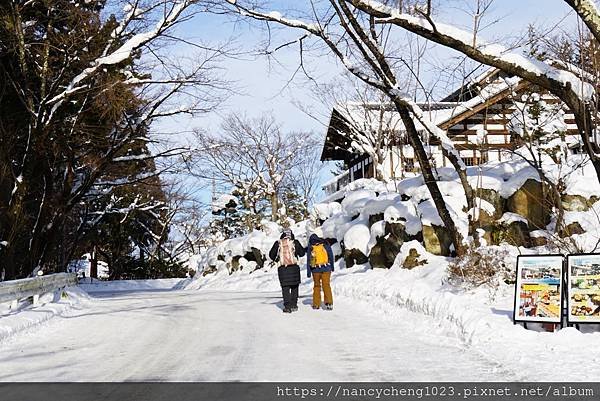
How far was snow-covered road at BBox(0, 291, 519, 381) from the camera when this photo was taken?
6.02 metres

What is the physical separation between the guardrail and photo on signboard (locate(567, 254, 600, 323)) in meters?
8.87

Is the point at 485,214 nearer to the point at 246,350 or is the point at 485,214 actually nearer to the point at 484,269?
the point at 484,269

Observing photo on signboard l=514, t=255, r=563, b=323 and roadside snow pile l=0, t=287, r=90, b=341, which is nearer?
photo on signboard l=514, t=255, r=563, b=323

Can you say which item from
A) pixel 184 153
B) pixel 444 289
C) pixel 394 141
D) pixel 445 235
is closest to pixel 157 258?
pixel 394 141

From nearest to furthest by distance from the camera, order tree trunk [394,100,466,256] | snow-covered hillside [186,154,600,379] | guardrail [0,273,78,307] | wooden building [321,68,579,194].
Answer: snow-covered hillside [186,154,600,379] → guardrail [0,273,78,307] → tree trunk [394,100,466,256] → wooden building [321,68,579,194]

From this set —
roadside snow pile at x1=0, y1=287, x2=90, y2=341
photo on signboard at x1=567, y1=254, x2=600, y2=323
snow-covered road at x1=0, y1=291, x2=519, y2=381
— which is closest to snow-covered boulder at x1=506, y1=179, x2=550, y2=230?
snow-covered road at x1=0, y1=291, x2=519, y2=381

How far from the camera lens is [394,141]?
1161 inches

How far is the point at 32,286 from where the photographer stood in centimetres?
1177

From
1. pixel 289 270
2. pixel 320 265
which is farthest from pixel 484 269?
pixel 289 270

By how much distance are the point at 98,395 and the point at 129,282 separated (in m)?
33.8

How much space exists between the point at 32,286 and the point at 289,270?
532 cm

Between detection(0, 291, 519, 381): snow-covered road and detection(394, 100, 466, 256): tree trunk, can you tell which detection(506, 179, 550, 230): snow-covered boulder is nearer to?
detection(394, 100, 466, 256): tree trunk

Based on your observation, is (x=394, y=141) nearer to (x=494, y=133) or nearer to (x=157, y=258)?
(x=494, y=133)

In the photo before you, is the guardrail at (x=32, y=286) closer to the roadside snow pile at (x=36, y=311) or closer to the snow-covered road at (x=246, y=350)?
the roadside snow pile at (x=36, y=311)
